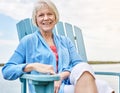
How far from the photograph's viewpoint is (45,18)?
2145mm

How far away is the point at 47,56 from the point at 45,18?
25 centimetres

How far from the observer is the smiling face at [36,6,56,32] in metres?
2.15

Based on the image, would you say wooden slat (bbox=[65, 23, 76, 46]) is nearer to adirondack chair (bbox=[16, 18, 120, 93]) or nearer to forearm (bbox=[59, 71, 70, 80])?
adirondack chair (bbox=[16, 18, 120, 93])

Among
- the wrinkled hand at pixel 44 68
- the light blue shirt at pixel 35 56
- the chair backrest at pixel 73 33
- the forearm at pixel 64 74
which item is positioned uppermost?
the chair backrest at pixel 73 33

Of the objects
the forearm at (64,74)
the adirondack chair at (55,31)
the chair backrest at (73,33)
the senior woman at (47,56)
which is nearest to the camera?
the adirondack chair at (55,31)

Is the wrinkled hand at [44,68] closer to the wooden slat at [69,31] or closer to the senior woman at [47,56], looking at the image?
the senior woman at [47,56]

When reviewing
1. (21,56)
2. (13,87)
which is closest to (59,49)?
(21,56)

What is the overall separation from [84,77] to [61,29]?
4.14ft

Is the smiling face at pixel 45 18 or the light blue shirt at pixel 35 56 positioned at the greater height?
the smiling face at pixel 45 18

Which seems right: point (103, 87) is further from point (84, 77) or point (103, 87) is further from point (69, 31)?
point (69, 31)

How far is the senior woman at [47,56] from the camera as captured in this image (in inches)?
76.5

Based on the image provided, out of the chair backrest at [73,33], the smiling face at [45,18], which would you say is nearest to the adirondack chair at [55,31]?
the chair backrest at [73,33]

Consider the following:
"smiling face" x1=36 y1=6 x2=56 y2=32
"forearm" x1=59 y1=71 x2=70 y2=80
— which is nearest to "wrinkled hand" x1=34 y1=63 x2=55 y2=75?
"forearm" x1=59 y1=71 x2=70 y2=80

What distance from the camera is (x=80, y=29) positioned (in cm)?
325
